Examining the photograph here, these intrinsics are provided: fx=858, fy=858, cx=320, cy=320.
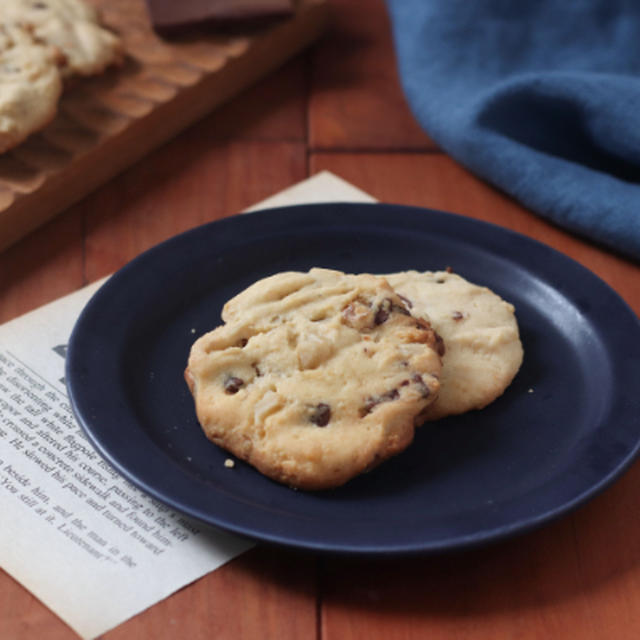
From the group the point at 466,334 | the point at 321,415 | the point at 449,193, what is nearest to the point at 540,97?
the point at 449,193

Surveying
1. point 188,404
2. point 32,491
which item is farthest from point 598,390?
point 32,491

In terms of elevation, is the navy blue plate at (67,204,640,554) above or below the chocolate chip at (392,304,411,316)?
below

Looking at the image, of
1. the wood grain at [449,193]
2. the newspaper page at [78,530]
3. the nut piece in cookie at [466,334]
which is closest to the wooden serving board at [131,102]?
the wood grain at [449,193]

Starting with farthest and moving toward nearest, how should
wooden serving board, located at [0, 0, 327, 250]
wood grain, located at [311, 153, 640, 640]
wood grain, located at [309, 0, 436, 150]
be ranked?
wood grain, located at [309, 0, 436, 150] < wooden serving board, located at [0, 0, 327, 250] < wood grain, located at [311, 153, 640, 640]

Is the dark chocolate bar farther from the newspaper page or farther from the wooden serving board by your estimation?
the newspaper page

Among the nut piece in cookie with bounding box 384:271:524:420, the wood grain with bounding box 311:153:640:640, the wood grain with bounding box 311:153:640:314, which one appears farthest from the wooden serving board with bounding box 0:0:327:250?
the wood grain with bounding box 311:153:640:640

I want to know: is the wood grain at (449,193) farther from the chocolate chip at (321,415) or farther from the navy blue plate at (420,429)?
the chocolate chip at (321,415)
